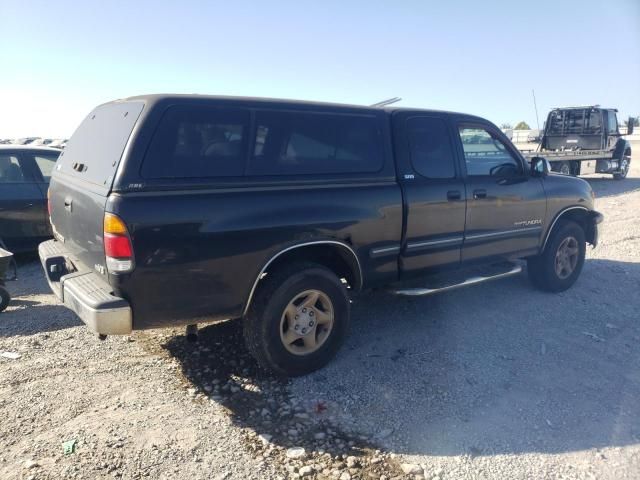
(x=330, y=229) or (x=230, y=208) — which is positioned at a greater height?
(x=230, y=208)

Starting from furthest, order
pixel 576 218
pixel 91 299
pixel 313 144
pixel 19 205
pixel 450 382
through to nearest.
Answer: pixel 19 205
pixel 576 218
pixel 313 144
pixel 450 382
pixel 91 299

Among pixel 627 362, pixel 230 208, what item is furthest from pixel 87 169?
pixel 627 362

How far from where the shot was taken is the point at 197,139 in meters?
3.39

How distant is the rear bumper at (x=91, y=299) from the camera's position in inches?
122

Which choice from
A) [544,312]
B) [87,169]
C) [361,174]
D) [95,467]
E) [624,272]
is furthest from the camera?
[624,272]

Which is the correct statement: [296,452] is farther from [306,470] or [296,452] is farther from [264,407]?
[264,407]

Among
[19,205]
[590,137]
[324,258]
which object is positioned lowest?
[324,258]

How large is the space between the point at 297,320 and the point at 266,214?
0.86 m

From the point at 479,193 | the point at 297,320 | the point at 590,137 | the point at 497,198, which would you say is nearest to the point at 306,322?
the point at 297,320

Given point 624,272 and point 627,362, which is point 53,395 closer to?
point 627,362

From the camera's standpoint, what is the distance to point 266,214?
3498mm

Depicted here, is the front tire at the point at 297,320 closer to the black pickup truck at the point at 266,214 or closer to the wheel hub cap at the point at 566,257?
the black pickup truck at the point at 266,214

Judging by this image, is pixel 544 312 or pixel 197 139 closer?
pixel 197 139

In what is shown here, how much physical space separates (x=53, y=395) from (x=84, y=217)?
1.25 meters
